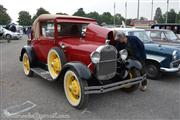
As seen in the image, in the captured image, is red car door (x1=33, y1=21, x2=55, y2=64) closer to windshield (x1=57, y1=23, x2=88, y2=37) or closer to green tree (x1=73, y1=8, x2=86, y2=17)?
windshield (x1=57, y1=23, x2=88, y2=37)

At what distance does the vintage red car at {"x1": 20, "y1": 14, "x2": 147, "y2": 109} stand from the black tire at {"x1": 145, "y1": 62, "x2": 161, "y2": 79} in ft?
4.08

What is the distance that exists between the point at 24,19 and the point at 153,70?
68.2m

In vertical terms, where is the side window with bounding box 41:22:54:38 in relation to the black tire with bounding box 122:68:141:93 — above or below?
above

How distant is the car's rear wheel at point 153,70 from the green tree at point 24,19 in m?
65.4

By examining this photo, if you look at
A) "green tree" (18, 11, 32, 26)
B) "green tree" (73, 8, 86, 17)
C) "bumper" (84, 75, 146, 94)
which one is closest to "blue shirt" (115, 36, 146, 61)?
"bumper" (84, 75, 146, 94)

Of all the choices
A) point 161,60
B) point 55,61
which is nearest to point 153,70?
point 161,60

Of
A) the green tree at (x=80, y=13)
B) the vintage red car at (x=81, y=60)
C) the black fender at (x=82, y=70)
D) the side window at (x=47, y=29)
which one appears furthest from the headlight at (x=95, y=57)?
the green tree at (x=80, y=13)

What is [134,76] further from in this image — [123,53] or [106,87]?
[106,87]

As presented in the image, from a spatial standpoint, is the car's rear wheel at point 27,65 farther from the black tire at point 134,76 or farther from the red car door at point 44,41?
the black tire at point 134,76

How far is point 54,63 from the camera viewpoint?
5.31 m

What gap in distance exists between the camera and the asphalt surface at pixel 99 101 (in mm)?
4098

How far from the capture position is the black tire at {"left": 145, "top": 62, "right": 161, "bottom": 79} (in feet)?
21.3

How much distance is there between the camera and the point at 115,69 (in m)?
4.83

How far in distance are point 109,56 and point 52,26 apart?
1948 mm
